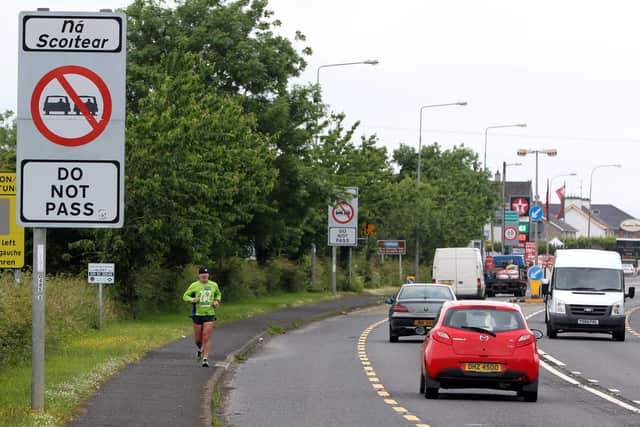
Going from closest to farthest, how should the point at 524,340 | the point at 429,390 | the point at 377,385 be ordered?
the point at 524,340 < the point at 429,390 < the point at 377,385

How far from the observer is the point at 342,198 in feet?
161

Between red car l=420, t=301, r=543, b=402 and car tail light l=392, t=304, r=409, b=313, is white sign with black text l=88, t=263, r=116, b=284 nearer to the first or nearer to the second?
car tail light l=392, t=304, r=409, b=313

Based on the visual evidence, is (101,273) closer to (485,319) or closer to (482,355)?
(485,319)

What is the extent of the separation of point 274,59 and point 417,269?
36309mm

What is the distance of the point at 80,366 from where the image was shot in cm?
2214

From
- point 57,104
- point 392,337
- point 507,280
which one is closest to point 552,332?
point 392,337

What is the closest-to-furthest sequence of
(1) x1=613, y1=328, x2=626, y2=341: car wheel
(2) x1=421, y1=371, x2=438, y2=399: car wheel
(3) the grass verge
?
(3) the grass verge < (2) x1=421, y1=371, x2=438, y2=399: car wheel < (1) x1=613, y1=328, x2=626, y2=341: car wheel

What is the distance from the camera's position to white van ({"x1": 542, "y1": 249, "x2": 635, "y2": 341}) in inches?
1495

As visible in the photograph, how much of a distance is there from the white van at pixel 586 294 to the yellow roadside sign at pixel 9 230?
61.2 ft

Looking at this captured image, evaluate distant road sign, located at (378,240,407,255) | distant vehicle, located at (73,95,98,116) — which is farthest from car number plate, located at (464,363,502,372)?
distant road sign, located at (378,240,407,255)

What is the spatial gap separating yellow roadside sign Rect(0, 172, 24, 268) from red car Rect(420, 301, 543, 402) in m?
6.99

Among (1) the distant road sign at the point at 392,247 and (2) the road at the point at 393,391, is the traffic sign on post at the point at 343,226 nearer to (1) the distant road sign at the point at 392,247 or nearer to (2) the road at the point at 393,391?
(1) the distant road sign at the point at 392,247

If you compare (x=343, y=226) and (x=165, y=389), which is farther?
(x=343, y=226)

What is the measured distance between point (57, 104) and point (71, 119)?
7.6 inches
